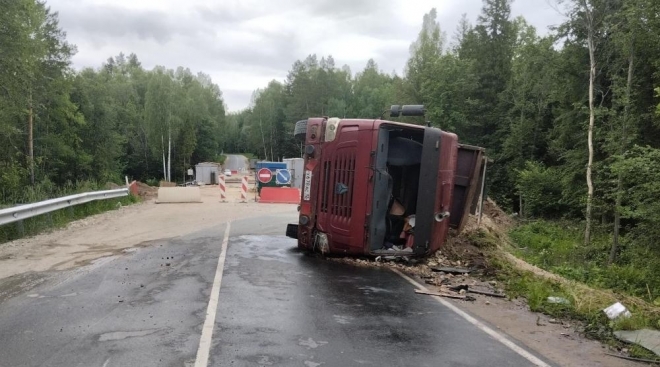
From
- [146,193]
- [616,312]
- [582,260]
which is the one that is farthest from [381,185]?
[146,193]

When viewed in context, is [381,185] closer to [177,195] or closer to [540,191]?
[177,195]

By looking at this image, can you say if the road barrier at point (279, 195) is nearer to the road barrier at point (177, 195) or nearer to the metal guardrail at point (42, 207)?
the road barrier at point (177, 195)

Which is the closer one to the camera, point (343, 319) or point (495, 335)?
point (495, 335)

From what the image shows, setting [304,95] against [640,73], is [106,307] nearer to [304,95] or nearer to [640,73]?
[640,73]

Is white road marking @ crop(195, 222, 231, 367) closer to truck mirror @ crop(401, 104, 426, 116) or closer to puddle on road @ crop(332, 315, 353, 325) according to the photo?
puddle on road @ crop(332, 315, 353, 325)

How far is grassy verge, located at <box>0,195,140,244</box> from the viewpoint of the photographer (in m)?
11.5

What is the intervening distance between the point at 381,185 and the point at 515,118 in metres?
34.1

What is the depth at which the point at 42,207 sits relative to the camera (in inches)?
482

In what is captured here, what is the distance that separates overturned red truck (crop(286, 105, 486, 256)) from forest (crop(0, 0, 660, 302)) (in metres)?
4.63

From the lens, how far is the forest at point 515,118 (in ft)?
62.1

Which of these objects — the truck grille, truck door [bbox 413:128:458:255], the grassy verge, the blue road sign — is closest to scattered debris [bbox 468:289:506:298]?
truck door [bbox 413:128:458:255]

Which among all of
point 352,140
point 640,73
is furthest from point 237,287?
point 640,73

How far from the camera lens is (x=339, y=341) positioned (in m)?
4.80

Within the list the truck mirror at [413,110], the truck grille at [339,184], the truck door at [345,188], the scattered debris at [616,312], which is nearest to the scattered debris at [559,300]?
the scattered debris at [616,312]
